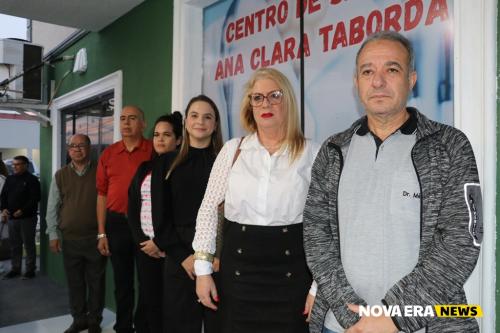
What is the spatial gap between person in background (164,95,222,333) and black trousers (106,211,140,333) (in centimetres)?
98

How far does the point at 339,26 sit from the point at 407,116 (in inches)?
42.7

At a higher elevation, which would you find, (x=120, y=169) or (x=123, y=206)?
(x=120, y=169)

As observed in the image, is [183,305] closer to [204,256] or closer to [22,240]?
[204,256]

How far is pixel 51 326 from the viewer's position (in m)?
3.71

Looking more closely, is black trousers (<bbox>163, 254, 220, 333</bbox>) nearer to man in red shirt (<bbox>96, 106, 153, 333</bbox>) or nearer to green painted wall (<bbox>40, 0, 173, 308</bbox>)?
man in red shirt (<bbox>96, 106, 153, 333</bbox>)

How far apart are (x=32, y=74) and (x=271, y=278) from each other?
4914 mm

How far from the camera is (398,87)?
3.91 feet

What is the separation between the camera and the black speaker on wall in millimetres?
5180

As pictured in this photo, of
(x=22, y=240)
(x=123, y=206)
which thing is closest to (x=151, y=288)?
(x=123, y=206)

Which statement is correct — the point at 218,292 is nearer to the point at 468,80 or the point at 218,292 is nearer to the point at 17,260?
the point at 468,80

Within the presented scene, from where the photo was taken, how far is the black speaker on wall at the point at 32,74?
17.0ft

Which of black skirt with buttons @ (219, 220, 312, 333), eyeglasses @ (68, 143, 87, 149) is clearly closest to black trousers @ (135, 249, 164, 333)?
black skirt with buttons @ (219, 220, 312, 333)

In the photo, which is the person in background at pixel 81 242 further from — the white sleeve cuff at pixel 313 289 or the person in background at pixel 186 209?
the white sleeve cuff at pixel 313 289

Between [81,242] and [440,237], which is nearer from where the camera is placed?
[440,237]
